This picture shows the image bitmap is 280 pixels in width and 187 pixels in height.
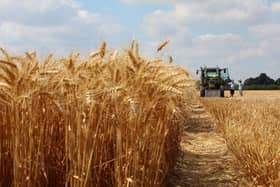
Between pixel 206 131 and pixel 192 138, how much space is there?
4.75ft

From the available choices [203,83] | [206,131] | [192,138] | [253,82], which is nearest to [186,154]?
[192,138]

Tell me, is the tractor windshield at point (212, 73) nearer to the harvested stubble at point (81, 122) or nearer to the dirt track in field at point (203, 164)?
the dirt track in field at point (203, 164)

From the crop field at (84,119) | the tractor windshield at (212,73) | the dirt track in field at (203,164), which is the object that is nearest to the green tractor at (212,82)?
the tractor windshield at (212,73)

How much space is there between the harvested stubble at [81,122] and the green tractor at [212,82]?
87.9ft

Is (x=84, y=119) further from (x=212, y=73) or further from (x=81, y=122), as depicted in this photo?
(x=212, y=73)

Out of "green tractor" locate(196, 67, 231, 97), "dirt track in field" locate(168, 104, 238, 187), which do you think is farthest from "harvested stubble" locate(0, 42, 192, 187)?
"green tractor" locate(196, 67, 231, 97)

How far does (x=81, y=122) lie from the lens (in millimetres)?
3891

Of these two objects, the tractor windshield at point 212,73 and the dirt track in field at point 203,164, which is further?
→ the tractor windshield at point 212,73

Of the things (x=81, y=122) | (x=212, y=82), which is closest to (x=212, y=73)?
(x=212, y=82)

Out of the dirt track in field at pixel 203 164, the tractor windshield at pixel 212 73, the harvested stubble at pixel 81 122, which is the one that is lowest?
the dirt track in field at pixel 203 164

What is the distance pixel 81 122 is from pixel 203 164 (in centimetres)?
426

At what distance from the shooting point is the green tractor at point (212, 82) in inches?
1231

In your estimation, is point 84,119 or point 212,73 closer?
point 84,119

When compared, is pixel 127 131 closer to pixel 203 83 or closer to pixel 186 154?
pixel 186 154
